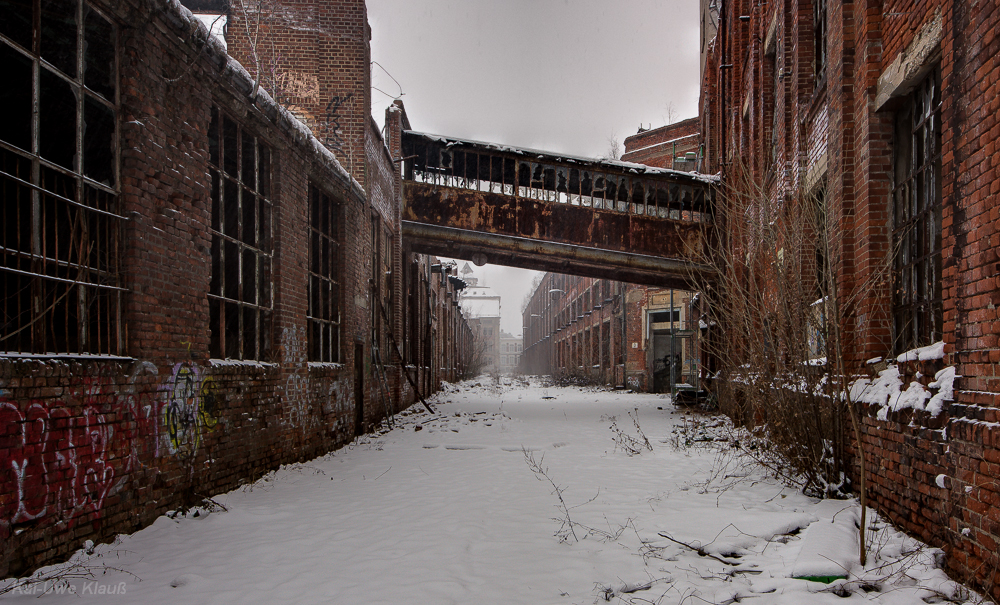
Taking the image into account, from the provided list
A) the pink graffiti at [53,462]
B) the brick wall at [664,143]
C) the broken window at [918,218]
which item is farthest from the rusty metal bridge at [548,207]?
the brick wall at [664,143]

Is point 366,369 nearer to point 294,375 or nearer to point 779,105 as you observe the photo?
point 294,375

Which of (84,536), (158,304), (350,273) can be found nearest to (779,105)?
(350,273)

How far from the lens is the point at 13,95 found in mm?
4711

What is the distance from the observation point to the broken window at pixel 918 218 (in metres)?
4.62

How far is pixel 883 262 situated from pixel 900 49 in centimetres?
169

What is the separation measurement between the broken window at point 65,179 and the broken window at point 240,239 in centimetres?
142

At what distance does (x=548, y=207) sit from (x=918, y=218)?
29.4 ft

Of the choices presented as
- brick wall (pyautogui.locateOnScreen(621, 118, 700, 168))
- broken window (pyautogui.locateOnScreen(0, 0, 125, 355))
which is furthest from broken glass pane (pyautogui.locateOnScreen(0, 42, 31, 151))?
brick wall (pyautogui.locateOnScreen(621, 118, 700, 168))

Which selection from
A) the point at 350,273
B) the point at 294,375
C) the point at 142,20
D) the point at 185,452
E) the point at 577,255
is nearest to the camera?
the point at 142,20

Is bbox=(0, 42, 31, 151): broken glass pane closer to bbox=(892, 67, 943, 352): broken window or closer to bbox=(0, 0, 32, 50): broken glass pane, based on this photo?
bbox=(0, 0, 32, 50): broken glass pane

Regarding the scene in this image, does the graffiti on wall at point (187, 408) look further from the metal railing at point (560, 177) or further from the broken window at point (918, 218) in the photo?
the metal railing at point (560, 177)

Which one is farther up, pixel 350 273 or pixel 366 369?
pixel 350 273

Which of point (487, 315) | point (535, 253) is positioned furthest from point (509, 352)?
point (535, 253)

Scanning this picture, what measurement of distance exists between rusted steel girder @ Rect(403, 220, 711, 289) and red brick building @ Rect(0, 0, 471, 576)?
478 centimetres
